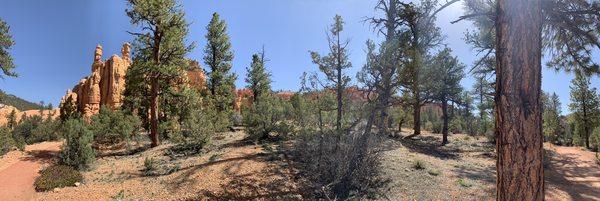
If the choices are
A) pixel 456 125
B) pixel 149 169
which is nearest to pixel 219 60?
pixel 149 169

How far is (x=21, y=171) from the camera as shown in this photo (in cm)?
1634

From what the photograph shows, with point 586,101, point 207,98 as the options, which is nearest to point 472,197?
point 207,98

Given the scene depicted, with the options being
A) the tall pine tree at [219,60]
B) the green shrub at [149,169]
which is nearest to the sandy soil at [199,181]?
the green shrub at [149,169]

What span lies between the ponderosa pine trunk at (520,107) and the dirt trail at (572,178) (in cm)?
983

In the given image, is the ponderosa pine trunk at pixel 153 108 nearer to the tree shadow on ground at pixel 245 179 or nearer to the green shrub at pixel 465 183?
the tree shadow on ground at pixel 245 179

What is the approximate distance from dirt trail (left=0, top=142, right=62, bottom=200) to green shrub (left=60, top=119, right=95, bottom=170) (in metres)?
1.29

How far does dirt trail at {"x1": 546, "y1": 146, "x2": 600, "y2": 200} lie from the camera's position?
1259 centimetres

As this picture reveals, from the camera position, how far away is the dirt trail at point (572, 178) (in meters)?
12.6

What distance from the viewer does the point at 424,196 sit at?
453 inches

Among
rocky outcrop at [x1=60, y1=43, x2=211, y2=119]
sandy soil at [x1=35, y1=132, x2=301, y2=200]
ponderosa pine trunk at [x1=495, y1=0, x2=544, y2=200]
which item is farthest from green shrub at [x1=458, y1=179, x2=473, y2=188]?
rocky outcrop at [x1=60, y1=43, x2=211, y2=119]

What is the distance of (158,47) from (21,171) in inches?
331

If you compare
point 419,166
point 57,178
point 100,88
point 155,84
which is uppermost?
point 100,88

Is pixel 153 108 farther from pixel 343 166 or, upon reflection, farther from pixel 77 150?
pixel 343 166

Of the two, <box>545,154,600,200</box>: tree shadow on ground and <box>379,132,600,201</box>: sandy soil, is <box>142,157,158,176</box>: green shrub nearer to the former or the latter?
<box>379,132,600,201</box>: sandy soil
